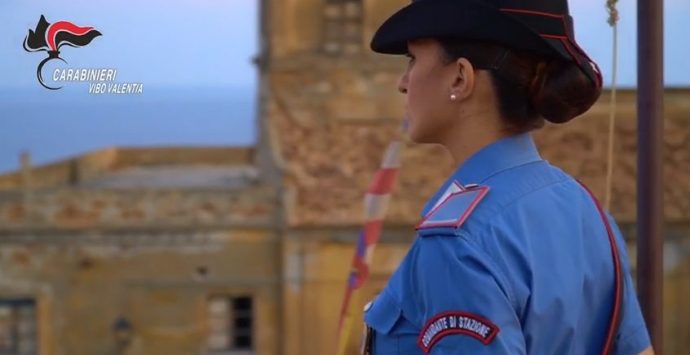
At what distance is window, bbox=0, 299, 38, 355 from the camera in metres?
10.3

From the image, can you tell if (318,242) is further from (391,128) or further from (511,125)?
(511,125)

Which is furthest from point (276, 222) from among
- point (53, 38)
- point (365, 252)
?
point (53, 38)

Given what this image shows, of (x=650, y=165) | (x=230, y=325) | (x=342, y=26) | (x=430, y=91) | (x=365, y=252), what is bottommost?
(x=230, y=325)

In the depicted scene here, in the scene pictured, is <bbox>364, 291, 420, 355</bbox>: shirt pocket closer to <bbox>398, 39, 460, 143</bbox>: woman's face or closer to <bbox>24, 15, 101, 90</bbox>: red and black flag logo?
<bbox>398, 39, 460, 143</bbox>: woman's face

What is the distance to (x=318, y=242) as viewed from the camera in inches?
409

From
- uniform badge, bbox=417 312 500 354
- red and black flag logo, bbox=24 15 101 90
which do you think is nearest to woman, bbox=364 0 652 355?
uniform badge, bbox=417 312 500 354

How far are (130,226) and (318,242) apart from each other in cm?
144

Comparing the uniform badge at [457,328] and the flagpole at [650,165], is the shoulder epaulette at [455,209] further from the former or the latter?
the flagpole at [650,165]

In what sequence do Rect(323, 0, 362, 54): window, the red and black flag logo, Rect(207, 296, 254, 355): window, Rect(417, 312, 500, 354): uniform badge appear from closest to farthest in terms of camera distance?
Rect(417, 312, 500, 354): uniform badge
the red and black flag logo
Rect(323, 0, 362, 54): window
Rect(207, 296, 254, 355): window

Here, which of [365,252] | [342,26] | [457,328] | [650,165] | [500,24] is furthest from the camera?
[342,26]

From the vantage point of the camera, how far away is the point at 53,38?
122 inches

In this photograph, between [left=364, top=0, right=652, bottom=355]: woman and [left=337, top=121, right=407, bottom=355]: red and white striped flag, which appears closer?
[left=364, top=0, right=652, bottom=355]: woman

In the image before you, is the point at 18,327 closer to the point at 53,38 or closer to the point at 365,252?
the point at 365,252

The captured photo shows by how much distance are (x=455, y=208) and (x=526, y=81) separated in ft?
0.60
